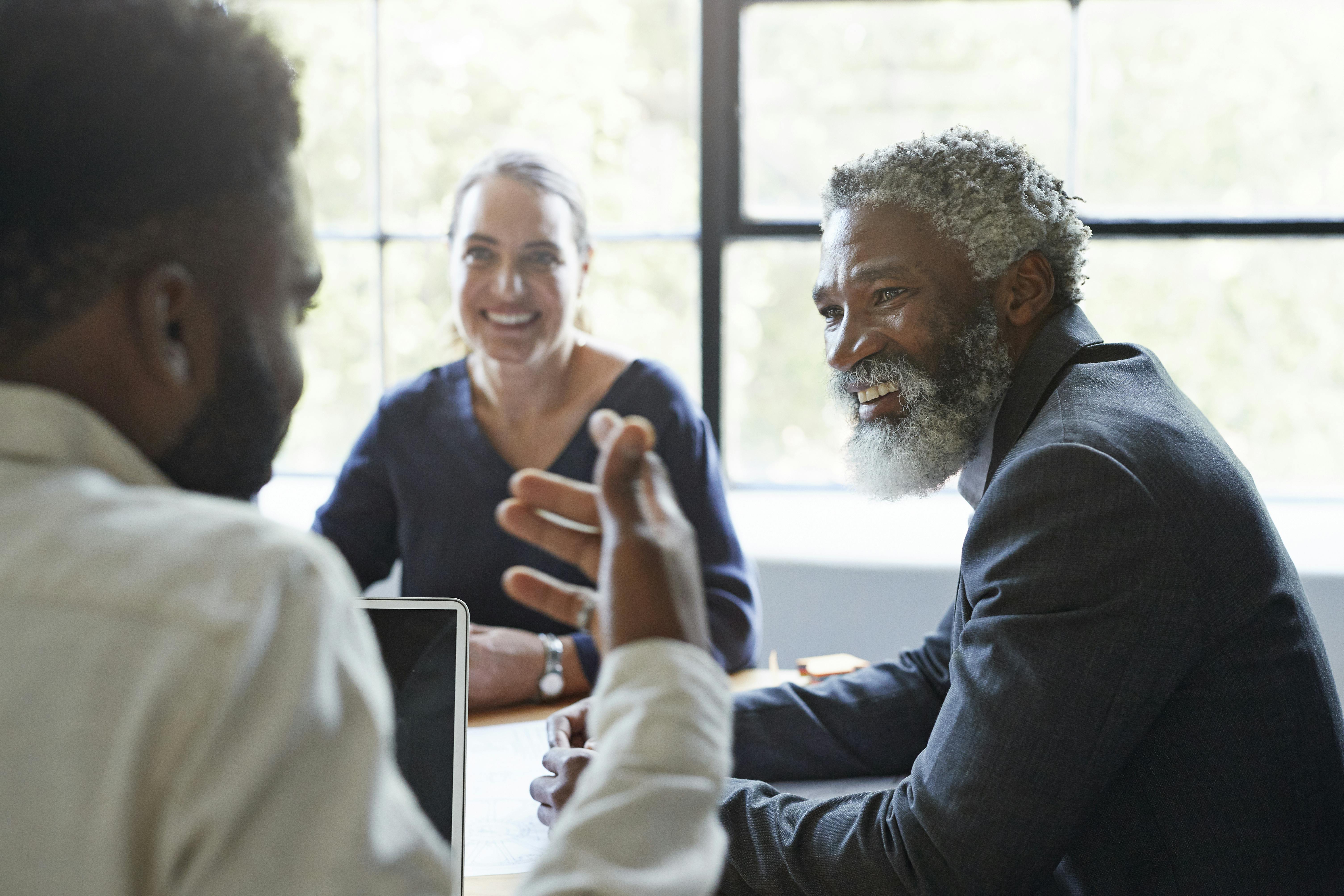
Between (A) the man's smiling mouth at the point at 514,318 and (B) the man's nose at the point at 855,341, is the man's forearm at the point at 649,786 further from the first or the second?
(A) the man's smiling mouth at the point at 514,318

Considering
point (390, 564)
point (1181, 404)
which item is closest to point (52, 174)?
point (1181, 404)

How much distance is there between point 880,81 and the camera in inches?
105

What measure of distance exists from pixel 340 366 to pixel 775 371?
1.26 m

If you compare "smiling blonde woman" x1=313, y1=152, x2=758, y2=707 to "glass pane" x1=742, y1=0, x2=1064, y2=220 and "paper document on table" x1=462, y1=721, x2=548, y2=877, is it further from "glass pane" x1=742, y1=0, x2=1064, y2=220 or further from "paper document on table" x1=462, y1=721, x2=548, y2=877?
"glass pane" x1=742, y1=0, x2=1064, y2=220

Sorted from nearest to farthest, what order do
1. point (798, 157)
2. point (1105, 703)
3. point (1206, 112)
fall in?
point (1105, 703), point (1206, 112), point (798, 157)

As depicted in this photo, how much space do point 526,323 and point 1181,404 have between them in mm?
1224

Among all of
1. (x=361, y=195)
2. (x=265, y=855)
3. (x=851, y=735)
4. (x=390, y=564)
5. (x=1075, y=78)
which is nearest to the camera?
(x=265, y=855)

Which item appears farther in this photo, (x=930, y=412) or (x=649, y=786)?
(x=930, y=412)

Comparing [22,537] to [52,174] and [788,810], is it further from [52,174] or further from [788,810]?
[788,810]

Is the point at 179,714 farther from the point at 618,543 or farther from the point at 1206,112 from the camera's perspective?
the point at 1206,112

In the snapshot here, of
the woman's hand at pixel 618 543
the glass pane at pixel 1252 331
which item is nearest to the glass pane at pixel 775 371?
the glass pane at pixel 1252 331

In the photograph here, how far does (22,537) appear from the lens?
16.9 inches

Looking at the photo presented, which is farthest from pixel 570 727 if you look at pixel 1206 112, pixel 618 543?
pixel 1206 112

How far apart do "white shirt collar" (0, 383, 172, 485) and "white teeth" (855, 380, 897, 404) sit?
1064mm
